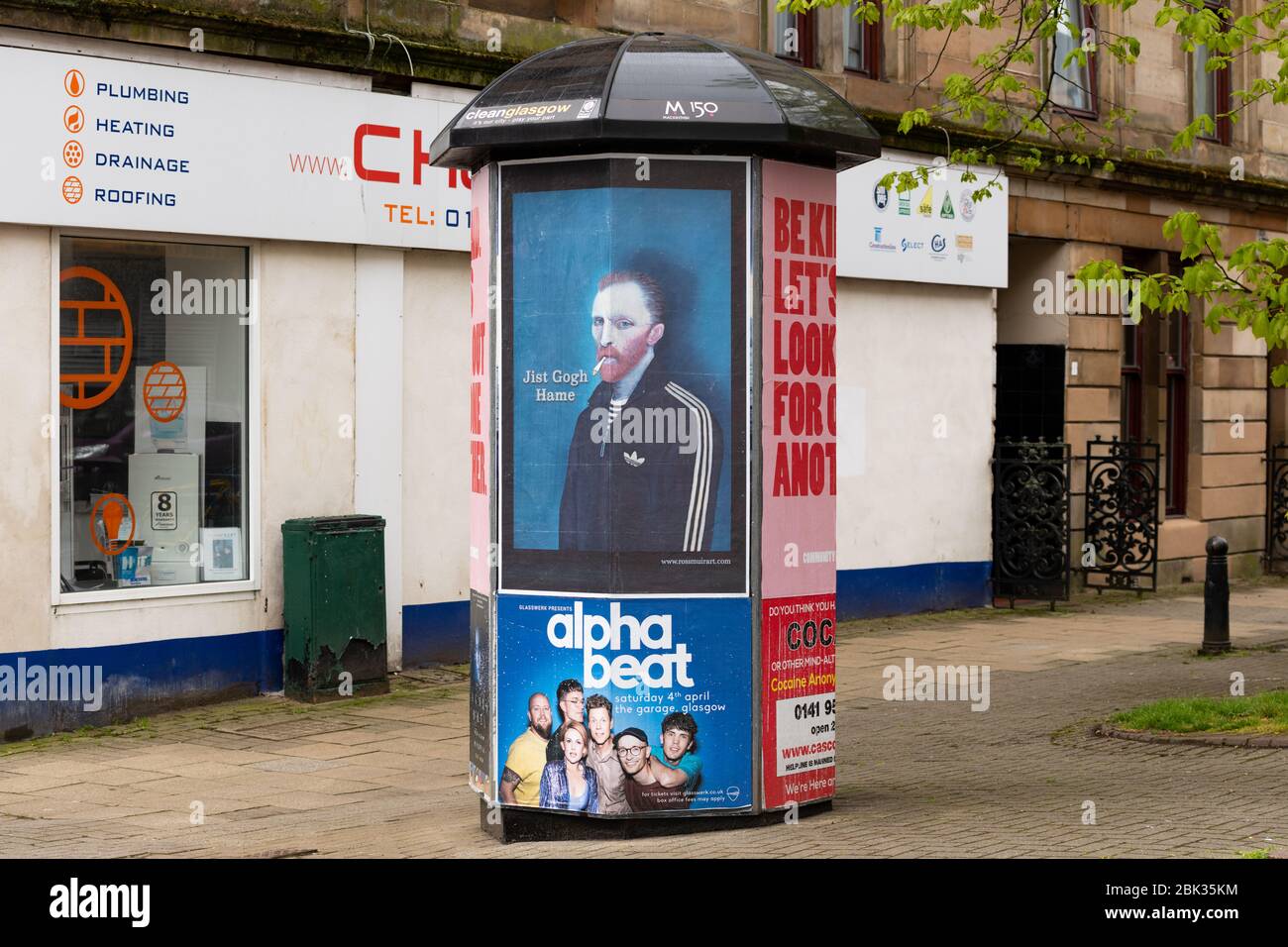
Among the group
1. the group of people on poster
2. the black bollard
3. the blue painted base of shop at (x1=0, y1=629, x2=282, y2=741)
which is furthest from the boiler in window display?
the black bollard

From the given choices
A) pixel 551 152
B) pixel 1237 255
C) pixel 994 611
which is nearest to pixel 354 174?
pixel 551 152

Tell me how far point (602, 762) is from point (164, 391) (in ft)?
19.1

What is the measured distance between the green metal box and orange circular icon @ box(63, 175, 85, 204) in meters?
2.69

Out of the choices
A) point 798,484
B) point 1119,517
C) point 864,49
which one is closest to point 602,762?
point 798,484

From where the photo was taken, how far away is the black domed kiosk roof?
7.73 m

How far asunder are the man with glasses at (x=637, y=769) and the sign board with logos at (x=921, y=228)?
9.56 meters

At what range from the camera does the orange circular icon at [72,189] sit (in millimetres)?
11297

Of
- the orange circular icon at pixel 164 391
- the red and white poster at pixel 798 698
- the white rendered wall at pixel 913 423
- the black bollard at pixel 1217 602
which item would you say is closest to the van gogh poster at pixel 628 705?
the red and white poster at pixel 798 698

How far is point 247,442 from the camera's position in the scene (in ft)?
41.7

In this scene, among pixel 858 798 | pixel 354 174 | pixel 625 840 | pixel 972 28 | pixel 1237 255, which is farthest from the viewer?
pixel 972 28

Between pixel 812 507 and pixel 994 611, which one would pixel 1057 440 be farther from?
pixel 812 507

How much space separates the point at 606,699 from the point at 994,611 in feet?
37.1

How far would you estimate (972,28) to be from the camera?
60.4 ft

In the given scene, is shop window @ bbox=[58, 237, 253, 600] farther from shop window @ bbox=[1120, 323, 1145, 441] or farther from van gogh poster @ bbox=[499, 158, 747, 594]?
shop window @ bbox=[1120, 323, 1145, 441]
